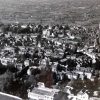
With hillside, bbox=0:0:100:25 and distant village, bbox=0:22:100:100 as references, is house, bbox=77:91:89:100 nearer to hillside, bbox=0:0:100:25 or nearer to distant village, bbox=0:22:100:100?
distant village, bbox=0:22:100:100

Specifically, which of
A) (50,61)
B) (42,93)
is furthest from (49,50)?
(42,93)

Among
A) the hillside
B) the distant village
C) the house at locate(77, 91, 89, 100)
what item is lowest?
the house at locate(77, 91, 89, 100)

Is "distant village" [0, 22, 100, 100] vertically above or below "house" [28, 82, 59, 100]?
above

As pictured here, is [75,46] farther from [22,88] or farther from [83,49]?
[22,88]

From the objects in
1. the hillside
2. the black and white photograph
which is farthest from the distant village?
the hillside

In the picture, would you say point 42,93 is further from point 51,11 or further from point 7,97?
point 51,11

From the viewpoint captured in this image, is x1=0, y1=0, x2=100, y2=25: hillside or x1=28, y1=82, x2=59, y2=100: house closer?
x1=28, y1=82, x2=59, y2=100: house

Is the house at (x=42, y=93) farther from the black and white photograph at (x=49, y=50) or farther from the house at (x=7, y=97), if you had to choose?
the house at (x=7, y=97)

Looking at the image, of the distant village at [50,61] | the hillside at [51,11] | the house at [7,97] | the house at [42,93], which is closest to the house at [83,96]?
the distant village at [50,61]
